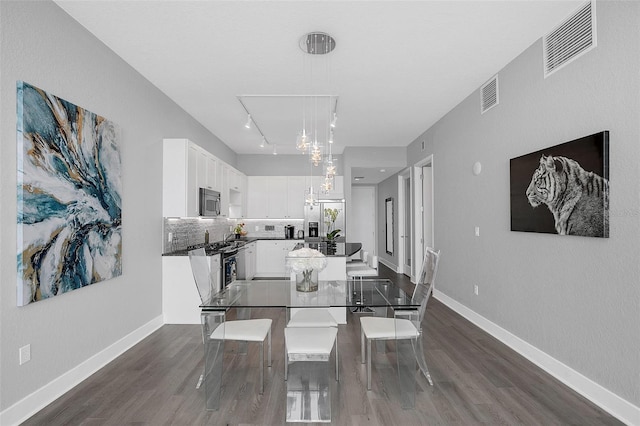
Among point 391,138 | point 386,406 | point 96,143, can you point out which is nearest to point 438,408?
point 386,406

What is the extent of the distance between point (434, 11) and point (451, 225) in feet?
10.2

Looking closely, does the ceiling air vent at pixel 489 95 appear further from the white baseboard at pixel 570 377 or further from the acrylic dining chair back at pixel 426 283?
the white baseboard at pixel 570 377

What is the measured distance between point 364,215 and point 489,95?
6.91 meters

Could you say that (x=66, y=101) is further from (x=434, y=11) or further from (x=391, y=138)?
(x=391, y=138)

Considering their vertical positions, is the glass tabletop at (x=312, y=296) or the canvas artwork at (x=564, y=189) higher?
the canvas artwork at (x=564, y=189)

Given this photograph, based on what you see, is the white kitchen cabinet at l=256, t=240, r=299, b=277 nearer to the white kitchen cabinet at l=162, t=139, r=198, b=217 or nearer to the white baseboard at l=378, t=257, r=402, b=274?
the white baseboard at l=378, t=257, r=402, b=274

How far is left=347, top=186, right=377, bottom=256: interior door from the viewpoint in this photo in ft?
34.1

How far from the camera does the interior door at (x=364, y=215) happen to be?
10.4 meters

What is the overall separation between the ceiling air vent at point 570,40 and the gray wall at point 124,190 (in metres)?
3.94

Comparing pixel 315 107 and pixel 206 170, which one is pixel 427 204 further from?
pixel 206 170

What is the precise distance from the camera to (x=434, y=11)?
2.50 m

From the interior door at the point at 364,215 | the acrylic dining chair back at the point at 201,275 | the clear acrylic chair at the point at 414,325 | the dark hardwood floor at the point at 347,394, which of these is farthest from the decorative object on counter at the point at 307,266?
the interior door at the point at 364,215

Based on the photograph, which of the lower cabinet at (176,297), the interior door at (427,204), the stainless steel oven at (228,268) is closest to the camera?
the lower cabinet at (176,297)

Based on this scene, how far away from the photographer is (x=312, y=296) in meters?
2.55
